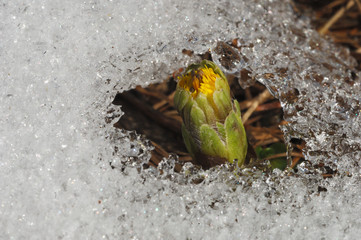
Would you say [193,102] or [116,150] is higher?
[193,102]

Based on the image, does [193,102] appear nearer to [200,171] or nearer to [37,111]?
[200,171]

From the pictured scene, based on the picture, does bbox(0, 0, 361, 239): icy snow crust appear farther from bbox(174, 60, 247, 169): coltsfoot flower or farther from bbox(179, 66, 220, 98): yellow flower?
bbox(179, 66, 220, 98): yellow flower

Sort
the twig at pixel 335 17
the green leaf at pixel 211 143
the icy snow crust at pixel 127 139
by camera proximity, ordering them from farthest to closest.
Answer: the twig at pixel 335 17 < the green leaf at pixel 211 143 < the icy snow crust at pixel 127 139

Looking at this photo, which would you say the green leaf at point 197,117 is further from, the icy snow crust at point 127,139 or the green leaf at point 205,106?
the icy snow crust at point 127,139

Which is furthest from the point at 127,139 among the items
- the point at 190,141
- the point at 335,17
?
the point at 335,17

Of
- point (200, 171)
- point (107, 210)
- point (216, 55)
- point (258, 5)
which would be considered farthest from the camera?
point (258, 5)

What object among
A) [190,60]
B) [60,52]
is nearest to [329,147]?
[190,60]

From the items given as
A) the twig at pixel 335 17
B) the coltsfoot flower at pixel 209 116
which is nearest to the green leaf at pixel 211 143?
the coltsfoot flower at pixel 209 116
